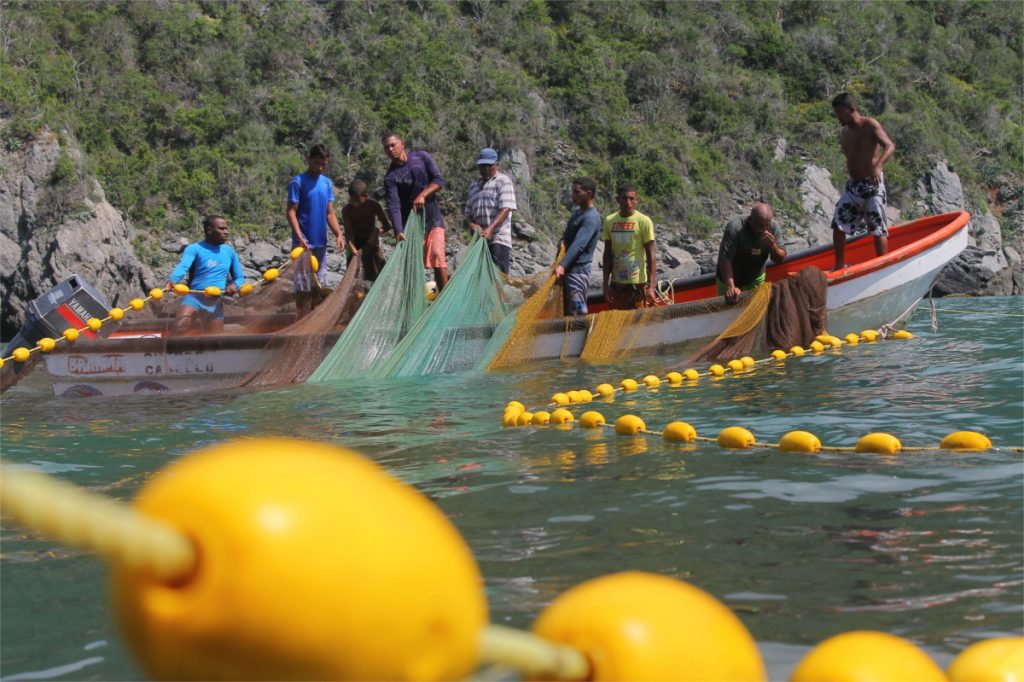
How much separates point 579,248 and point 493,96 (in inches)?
813

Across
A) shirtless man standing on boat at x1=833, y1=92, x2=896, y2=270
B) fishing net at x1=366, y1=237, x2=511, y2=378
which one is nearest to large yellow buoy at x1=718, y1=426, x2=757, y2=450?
fishing net at x1=366, y1=237, x2=511, y2=378

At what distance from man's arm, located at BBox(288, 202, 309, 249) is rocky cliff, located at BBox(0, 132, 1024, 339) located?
474 inches

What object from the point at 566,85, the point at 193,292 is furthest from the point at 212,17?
the point at 193,292

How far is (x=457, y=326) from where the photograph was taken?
10180 mm

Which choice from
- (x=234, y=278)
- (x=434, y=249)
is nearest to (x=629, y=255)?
(x=434, y=249)

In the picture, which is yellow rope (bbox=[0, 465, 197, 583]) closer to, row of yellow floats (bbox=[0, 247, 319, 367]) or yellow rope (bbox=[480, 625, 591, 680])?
yellow rope (bbox=[480, 625, 591, 680])

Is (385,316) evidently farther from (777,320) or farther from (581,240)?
(777,320)

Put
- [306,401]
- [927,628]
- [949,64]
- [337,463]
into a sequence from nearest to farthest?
[337,463] < [927,628] < [306,401] < [949,64]

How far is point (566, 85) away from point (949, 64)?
608 inches

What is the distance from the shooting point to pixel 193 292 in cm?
1038

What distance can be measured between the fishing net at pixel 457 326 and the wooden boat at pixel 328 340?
1.0 inches

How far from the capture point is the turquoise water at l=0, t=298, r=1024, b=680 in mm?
3135

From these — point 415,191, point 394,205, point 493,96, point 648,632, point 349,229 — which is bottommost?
point 648,632

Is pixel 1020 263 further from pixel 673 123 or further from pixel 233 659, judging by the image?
pixel 233 659
